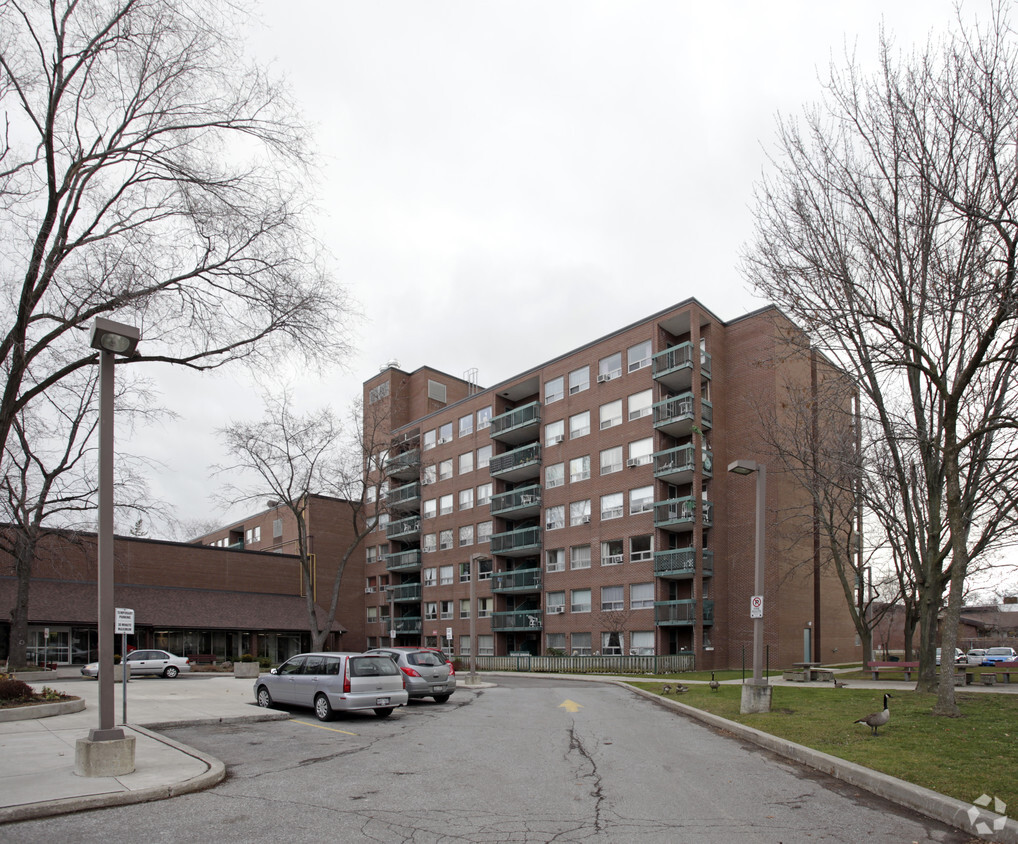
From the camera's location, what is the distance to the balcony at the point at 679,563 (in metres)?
41.0

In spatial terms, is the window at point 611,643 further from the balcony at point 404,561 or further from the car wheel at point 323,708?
the car wheel at point 323,708

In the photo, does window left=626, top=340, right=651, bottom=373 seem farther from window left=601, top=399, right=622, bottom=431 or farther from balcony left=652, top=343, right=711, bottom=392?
window left=601, top=399, right=622, bottom=431

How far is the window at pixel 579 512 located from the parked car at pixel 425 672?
25853mm

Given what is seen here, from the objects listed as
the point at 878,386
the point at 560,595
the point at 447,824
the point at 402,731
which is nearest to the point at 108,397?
the point at 447,824

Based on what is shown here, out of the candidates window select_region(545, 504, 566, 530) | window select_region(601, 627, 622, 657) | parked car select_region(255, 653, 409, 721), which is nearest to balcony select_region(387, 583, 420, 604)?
window select_region(545, 504, 566, 530)

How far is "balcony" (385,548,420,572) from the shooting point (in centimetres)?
6425

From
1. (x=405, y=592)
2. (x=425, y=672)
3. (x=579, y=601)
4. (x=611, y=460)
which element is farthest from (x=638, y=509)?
(x=405, y=592)

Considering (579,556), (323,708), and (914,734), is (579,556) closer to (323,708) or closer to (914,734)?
(323,708)

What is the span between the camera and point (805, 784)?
9922 mm

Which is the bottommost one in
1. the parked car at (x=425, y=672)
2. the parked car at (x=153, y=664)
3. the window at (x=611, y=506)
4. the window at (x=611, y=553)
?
the parked car at (x=153, y=664)

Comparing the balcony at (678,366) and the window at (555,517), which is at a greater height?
the balcony at (678,366)

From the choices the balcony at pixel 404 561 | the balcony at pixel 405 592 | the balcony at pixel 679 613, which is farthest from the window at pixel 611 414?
the balcony at pixel 405 592

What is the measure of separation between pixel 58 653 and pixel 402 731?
38.7 meters

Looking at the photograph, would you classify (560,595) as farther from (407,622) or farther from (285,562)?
(285,562)
